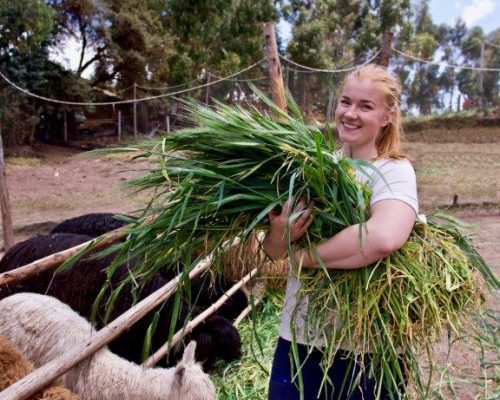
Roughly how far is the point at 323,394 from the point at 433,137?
1097 cm

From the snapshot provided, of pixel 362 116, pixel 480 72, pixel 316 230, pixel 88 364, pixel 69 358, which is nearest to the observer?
pixel 316 230

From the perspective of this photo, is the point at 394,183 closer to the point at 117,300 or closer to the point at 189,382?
the point at 189,382

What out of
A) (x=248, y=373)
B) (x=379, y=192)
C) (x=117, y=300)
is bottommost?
(x=248, y=373)

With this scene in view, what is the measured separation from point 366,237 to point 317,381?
54cm

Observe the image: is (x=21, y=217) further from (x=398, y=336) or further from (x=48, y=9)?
(x=398, y=336)

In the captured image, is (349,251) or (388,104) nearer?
(349,251)

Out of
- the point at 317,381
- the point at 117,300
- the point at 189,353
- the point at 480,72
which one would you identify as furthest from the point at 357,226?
the point at 480,72

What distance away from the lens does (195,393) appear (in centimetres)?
244

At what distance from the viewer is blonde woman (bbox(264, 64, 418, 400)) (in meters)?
1.46

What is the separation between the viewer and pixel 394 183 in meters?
1.52

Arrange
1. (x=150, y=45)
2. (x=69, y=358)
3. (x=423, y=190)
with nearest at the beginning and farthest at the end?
(x=69, y=358), (x=423, y=190), (x=150, y=45)

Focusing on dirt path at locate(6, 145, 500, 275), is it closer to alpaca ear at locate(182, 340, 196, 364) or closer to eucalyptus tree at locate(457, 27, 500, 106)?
alpaca ear at locate(182, 340, 196, 364)

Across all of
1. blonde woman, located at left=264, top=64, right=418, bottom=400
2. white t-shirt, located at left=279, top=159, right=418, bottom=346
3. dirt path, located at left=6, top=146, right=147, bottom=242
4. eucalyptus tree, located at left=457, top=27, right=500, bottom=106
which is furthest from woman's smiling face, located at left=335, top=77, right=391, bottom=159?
eucalyptus tree, located at left=457, top=27, right=500, bottom=106

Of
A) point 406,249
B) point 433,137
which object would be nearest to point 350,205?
point 406,249
